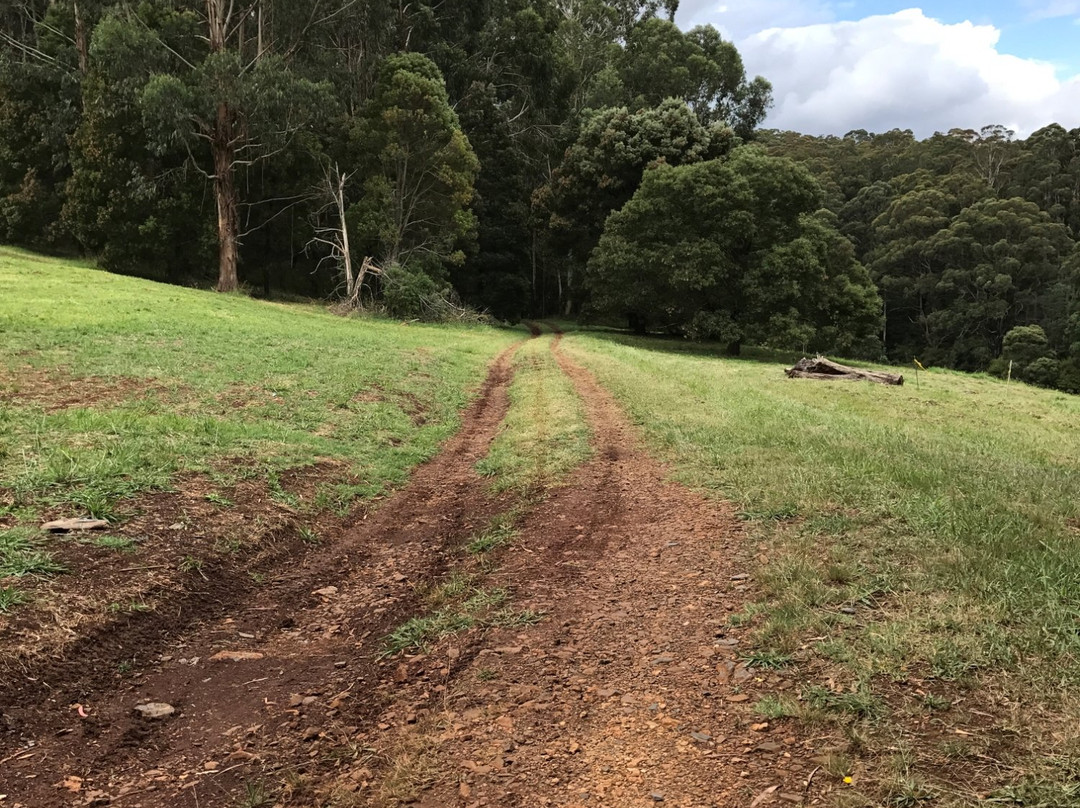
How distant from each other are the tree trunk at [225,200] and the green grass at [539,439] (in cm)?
2122

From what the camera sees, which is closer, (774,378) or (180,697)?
(180,697)

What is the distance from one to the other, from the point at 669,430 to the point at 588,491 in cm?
269

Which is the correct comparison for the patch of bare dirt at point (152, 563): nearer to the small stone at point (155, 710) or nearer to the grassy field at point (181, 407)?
the grassy field at point (181, 407)

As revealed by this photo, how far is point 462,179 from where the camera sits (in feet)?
110

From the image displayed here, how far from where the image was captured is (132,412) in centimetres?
835

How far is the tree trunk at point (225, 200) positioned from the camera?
28656 millimetres

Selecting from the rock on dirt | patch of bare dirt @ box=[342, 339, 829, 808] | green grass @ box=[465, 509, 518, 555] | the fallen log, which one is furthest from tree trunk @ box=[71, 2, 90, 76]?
patch of bare dirt @ box=[342, 339, 829, 808]

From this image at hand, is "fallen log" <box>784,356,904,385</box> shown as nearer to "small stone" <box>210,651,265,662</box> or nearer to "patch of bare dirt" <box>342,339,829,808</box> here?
"patch of bare dirt" <box>342,339,829,808</box>

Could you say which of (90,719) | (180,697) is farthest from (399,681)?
(90,719)

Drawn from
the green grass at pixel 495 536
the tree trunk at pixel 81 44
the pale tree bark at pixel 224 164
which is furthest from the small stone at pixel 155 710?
the tree trunk at pixel 81 44

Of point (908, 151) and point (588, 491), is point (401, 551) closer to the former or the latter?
point (588, 491)

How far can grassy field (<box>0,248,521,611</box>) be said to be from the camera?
5.89m

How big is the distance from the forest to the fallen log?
7.43 meters

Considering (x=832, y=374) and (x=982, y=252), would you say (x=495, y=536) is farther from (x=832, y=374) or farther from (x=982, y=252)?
(x=982, y=252)
